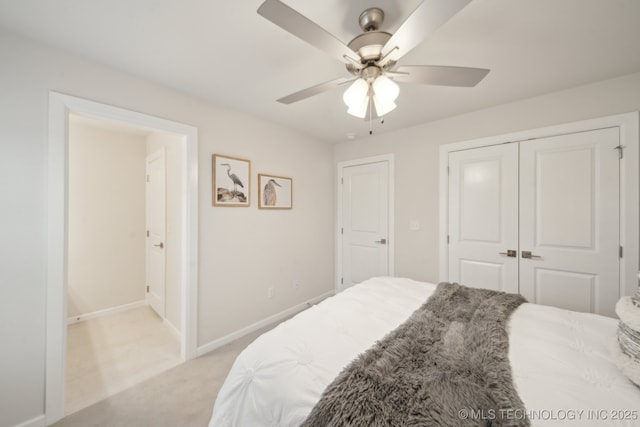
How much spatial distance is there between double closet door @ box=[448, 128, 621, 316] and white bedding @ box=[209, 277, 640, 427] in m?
0.96

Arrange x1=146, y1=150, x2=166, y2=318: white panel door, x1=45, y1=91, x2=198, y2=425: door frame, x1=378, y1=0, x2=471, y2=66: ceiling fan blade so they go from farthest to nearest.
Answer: x1=146, y1=150, x2=166, y2=318: white panel door, x1=45, y1=91, x2=198, y2=425: door frame, x1=378, y1=0, x2=471, y2=66: ceiling fan blade

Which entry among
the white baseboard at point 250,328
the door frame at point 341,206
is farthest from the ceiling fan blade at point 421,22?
the white baseboard at point 250,328

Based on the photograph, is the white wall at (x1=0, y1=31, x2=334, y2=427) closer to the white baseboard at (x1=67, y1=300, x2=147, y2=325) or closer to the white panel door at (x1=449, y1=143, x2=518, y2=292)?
the white panel door at (x1=449, y1=143, x2=518, y2=292)

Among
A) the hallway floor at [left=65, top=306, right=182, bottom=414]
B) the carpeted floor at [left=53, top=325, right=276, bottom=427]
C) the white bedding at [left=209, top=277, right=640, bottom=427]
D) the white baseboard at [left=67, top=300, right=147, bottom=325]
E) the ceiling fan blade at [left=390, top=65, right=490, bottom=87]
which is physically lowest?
the carpeted floor at [left=53, top=325, right=276, bottom=427]

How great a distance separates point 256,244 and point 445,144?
243cm

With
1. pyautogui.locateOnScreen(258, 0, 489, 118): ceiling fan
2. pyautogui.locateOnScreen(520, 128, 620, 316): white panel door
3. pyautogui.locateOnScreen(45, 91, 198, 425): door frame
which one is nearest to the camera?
pyautogui.locateOnScreen(258, 0, 489, 118): ceiling fan

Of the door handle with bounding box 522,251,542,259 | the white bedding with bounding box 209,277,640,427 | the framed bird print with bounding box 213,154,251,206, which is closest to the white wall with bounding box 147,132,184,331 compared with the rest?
the framed bird print with bounding box 213,154,251,206

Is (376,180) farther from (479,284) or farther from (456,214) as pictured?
(479,284)

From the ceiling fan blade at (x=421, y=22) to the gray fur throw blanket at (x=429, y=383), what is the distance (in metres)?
1.29

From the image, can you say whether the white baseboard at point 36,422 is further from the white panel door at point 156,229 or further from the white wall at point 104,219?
the white wall at point 104,219

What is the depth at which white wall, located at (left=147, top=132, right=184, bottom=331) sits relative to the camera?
250 cm

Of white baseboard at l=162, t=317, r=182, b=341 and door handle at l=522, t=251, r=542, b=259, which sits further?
white baseboard at l=162, t=317, r=182, b=341

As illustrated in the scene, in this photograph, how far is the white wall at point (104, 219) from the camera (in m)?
2.97

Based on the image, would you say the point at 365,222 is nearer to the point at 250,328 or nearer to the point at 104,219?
the point at 250,328
